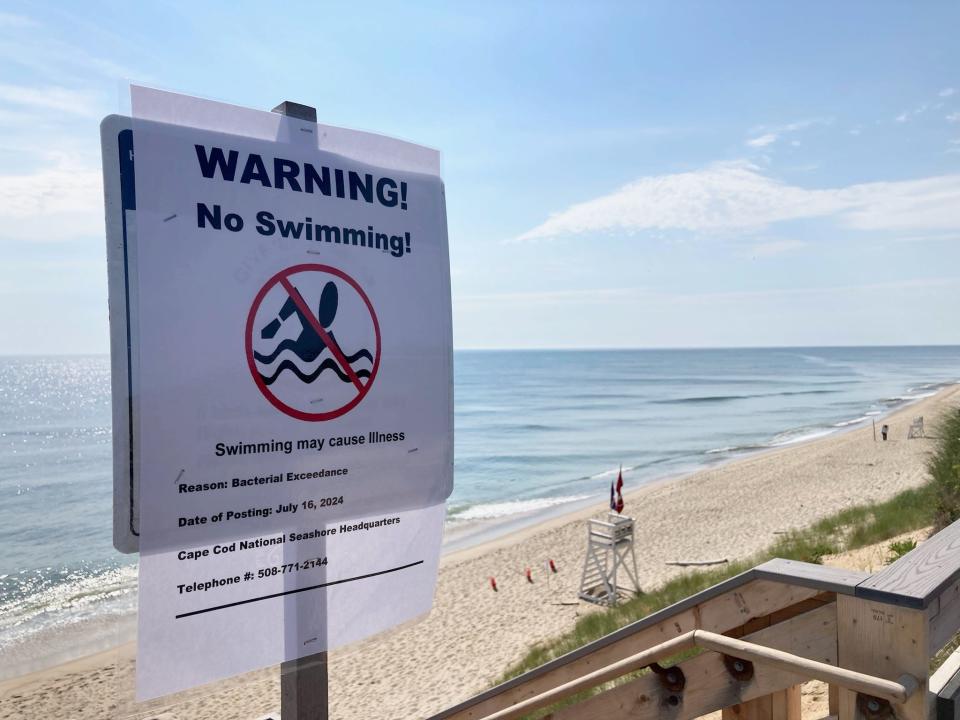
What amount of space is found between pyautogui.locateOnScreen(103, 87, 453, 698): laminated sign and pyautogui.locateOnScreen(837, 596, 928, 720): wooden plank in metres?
1.32

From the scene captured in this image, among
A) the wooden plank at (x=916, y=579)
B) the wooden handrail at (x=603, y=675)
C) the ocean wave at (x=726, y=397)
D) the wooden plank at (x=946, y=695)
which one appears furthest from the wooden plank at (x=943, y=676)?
the ocean wave at (x=726, y=397)

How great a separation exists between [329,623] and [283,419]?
0.68 m

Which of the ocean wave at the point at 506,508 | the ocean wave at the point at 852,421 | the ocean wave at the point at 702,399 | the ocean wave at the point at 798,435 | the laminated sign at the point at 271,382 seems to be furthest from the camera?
the ocean wave at the point at 702,399

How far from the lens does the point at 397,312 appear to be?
2293 mm

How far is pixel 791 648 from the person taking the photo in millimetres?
1568

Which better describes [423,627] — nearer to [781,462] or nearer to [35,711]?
[35,711]

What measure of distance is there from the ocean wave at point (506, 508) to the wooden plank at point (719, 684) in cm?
2060

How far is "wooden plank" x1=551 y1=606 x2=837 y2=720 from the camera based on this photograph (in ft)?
5.00

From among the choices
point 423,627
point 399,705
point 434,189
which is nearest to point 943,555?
point 434,189

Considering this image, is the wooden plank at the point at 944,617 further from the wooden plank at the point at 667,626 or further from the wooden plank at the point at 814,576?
the wooden plank at the point at 667,626

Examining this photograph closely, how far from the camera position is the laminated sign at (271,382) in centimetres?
183

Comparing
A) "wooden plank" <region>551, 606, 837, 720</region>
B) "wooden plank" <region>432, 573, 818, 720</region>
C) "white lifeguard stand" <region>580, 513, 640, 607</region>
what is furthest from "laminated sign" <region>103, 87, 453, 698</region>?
"white lifeguard stand" <region>580, 513, 640, 607</region>

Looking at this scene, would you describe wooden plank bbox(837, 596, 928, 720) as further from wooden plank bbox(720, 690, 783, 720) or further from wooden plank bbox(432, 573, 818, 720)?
wooden plank bbox(720, 690, 783, 720)

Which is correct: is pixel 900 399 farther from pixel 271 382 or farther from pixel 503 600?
pixel 271 382
